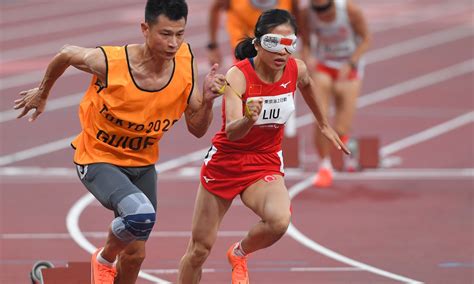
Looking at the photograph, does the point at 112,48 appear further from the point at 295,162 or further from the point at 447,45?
the point at 447,45

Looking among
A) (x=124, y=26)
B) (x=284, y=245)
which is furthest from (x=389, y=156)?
(x=124, y=26)

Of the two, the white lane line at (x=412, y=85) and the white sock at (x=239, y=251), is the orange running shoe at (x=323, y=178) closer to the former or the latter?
the white lane line at (x=412, y=85)

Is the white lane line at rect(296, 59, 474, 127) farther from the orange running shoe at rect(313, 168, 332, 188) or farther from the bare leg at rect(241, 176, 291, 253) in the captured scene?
the bare leg at rect(241, 176, 291, 253)

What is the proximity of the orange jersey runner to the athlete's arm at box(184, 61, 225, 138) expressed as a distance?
54 mm

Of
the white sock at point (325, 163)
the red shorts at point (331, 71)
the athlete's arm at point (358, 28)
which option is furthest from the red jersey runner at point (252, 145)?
the white sock at point (325, 163)

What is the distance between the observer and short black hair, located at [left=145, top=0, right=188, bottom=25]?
26.1 feet

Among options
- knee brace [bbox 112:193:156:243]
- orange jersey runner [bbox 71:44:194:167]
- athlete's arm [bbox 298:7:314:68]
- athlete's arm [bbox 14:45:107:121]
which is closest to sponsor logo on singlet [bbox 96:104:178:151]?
orange jersey runner [bbox 71:44:194:167]

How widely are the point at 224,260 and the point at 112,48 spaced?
120 inches

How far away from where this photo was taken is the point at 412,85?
21.2m

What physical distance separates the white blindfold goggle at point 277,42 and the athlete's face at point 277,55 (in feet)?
0.08

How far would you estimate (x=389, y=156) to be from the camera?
52.0 feet

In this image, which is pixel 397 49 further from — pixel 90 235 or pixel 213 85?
pixel 213 85

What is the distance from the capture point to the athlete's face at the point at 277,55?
845cm

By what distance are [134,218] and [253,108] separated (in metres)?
1.00
